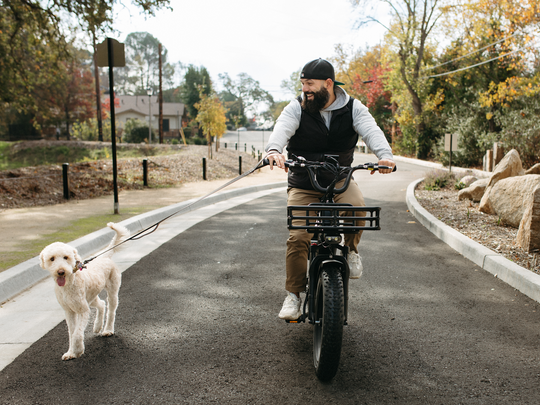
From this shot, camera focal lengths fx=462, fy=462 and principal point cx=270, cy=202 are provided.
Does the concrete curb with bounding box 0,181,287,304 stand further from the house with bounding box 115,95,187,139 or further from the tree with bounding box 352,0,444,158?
the house with bounding box 115,95,187,139

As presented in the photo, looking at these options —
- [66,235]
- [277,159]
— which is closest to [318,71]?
[277,159]

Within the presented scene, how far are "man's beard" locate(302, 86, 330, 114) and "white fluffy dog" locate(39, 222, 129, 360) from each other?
6.03 feet

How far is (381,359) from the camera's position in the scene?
11.2ft

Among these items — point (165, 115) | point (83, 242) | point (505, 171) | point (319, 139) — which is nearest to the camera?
point (319, 139)

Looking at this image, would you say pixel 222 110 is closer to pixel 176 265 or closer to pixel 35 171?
pixel 35 171

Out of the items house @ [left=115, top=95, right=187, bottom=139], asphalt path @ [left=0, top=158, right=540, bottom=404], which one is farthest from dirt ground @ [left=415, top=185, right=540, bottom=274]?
house @ [left=115, top=95, right=187, bottom=139]

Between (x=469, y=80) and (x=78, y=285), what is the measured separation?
30.9 meters

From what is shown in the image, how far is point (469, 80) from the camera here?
29.5m

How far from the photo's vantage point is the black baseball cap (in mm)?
3697

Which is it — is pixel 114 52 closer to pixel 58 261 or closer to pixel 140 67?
pixel 58 261

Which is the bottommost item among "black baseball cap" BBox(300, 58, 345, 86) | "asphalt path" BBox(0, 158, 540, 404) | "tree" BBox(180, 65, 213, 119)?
"asphalt path" BBox(0, 158, 540, 404)

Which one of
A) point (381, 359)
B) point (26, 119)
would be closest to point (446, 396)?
point (381, 359)

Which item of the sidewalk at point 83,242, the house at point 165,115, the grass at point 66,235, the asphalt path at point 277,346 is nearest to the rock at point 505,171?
the sidewalk at point 83,242

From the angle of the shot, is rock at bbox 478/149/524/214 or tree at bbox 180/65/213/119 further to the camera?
tree at bbox 180/65/213/119
